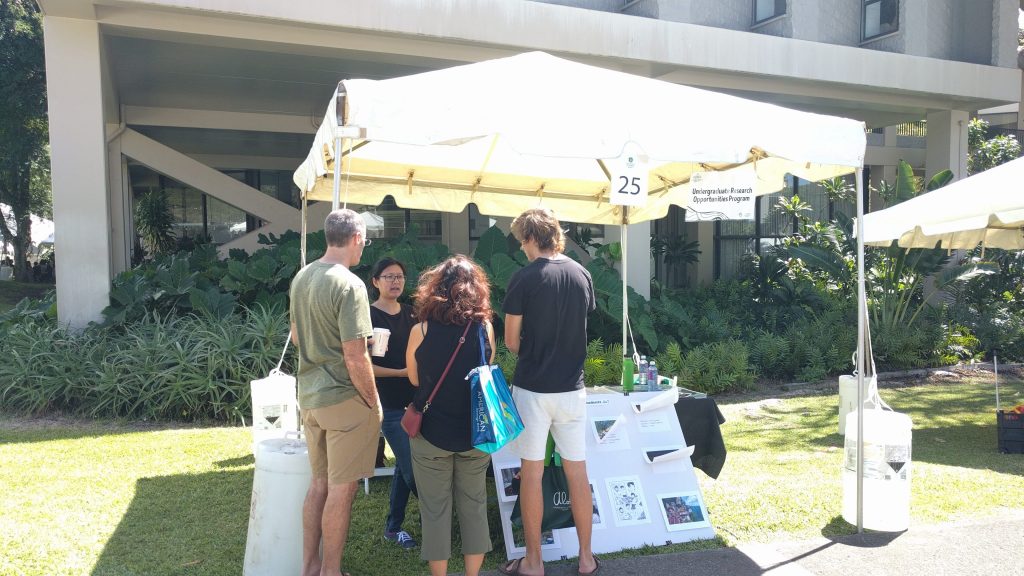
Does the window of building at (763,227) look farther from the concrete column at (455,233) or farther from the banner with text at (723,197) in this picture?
the banner with text at (723,197)

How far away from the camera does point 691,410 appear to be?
5527mm

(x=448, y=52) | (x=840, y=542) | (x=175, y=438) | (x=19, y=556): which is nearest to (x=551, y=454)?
(x=840, y=542)

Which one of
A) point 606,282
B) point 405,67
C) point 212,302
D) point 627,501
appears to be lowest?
point 627,501

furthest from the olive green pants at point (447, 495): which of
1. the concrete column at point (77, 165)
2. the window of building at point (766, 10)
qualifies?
the window of building at point (766, 10)

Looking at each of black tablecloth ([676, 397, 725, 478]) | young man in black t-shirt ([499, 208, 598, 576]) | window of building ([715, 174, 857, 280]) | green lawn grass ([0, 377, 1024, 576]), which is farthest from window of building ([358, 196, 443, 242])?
young man in black t-shirt ([499, 208, 598, 576])

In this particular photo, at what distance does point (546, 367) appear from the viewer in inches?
168

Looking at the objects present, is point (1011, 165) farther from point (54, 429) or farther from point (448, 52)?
point (54, 429)

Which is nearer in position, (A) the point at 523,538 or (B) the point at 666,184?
(A) the point at 523,538

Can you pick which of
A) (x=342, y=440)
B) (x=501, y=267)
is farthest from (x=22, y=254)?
(x=342, y=440)

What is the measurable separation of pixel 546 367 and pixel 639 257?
25.6 ft

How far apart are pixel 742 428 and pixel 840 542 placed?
341 cm

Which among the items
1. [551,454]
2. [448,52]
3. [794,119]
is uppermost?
[448,52]

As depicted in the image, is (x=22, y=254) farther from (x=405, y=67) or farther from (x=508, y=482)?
(x=508, y=482)

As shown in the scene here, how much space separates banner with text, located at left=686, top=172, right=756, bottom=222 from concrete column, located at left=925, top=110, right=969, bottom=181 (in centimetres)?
1195
